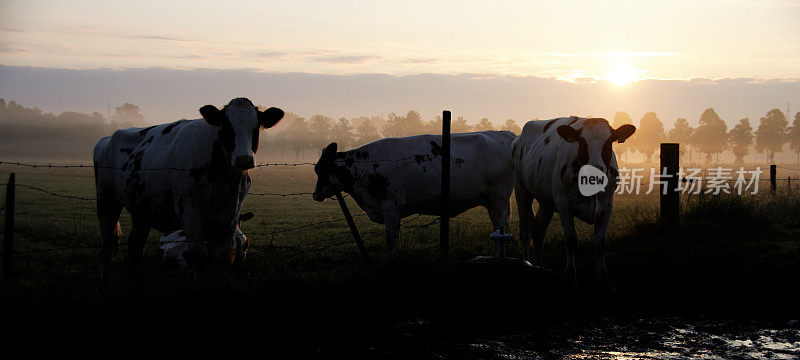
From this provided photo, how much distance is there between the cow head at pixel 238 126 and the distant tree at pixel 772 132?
18937 centimetres

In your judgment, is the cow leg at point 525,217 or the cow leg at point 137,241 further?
the cow leg at point 525,217

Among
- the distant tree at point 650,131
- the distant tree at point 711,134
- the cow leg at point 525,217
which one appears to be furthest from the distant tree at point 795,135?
the cow leg at point 525,217

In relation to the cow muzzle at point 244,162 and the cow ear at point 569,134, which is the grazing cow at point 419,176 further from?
the cow muzzle at point 244,162

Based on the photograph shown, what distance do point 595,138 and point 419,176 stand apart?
3748 millimetres

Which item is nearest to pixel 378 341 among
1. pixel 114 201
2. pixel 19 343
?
pixel 19 343

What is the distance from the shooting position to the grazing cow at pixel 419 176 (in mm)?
11555

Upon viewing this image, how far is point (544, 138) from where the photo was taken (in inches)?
387

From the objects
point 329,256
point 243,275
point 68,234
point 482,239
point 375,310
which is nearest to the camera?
point 375,310

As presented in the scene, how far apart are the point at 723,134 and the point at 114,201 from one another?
18654cm

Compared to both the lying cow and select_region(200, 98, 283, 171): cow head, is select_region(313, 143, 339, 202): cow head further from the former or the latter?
select_region(200, 98, 283, 171): cow head

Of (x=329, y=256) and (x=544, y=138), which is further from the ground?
(x=544, y=138)

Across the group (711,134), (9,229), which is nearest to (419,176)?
(9,229)

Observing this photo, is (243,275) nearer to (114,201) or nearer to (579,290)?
(114,201)

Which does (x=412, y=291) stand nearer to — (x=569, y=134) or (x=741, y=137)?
(x=569, y=134)
